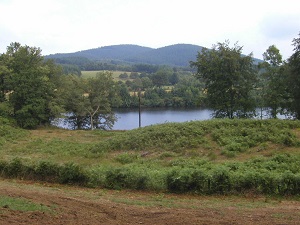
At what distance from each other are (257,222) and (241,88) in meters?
26.4

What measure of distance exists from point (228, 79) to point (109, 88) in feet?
54.9

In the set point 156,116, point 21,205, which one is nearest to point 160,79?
point 156,116

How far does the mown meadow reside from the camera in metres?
11.5

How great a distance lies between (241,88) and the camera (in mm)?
32625

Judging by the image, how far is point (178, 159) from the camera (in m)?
17.6

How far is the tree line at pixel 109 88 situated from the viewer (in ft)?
107

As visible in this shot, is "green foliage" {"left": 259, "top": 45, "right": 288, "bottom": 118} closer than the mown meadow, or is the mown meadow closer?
the mown meadow

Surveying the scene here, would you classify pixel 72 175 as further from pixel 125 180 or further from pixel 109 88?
pixel 109 88

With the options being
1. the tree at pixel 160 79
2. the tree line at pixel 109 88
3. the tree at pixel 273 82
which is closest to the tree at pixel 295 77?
the tree line at pixel 109 88

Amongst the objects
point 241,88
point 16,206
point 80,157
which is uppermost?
point 241,88

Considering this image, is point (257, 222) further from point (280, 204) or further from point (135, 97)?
point (135, 97)

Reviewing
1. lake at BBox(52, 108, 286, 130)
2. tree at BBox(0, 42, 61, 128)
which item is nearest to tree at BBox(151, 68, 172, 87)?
lake at BBox(52, 108, 286, 130)

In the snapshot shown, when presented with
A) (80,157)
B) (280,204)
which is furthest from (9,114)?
(280,204)

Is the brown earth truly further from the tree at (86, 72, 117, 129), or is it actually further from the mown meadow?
the tree at (86, 72, 117, 129)
